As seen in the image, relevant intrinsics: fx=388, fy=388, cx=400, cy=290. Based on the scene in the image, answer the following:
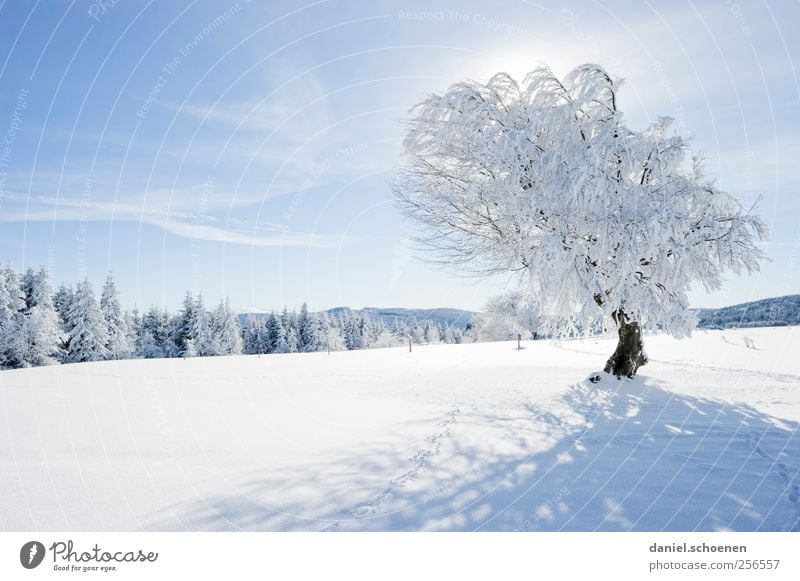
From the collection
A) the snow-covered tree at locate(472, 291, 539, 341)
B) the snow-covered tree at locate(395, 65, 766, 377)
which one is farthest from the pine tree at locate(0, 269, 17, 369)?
the snow-covered tree at locate(472, 291, 539, 341)

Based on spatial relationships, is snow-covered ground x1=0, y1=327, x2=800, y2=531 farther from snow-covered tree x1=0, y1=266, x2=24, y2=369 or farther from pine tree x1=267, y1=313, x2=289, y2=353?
pine tree x1=267, y1=313, x2=289, y2=353

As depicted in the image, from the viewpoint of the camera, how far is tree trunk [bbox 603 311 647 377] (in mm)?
10492

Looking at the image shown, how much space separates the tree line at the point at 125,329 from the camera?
1337 inches

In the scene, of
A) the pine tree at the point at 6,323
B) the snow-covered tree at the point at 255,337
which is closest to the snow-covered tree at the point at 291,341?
the snow-covered tree at the point at 255,337

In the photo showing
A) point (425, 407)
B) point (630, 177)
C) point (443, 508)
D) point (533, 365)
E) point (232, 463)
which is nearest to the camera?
point (443, 508)

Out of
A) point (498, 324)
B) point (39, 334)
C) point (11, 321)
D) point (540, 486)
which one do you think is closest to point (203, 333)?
point (39, 334)

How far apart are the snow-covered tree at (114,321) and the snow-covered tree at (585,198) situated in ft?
155

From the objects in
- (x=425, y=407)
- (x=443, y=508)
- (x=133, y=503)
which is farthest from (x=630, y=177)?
(x=133, y=503)

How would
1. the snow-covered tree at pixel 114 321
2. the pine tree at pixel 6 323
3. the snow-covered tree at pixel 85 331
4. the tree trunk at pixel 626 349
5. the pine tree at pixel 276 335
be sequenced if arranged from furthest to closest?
the pine tree at pixel 276 335
the snow-covered tree at pixel 114 321
the snow-covered tree at pixel 85 331
the pine tree at pixel 6 323
the tree trunk at pixel 626 349

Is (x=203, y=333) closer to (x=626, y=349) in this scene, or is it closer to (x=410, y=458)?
(x=626, y=349)

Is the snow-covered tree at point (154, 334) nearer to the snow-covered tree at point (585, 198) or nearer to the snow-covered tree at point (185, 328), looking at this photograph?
the snow-covered tree at point (185, 328)
